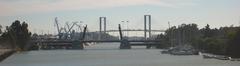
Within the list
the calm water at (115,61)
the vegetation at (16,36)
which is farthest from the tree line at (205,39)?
the vegetation at (16,36)

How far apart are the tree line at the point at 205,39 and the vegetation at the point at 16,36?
106 feet

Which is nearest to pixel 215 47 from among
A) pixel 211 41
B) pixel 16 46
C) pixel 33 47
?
pixel 211 41

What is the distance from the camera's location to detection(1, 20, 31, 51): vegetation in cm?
17850

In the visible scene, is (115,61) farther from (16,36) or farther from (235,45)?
(16,36)

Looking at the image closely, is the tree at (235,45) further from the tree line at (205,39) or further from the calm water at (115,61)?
the calm water at (115,61)

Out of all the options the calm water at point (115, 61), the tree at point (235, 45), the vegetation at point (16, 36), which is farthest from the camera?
the vegetation at point (16, 36)

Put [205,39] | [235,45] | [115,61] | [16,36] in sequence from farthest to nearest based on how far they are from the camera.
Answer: [16,36] → [205,39] → [235,45] → [115,61]

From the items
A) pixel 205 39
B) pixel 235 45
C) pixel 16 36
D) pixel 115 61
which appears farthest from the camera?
pixel 16 36

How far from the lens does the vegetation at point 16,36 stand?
178 meters

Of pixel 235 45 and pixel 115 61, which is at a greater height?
pixel 235 45

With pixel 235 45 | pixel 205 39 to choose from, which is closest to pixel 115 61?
pixel 235 45

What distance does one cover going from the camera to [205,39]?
15025 centimetres

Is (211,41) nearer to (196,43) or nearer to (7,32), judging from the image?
(196,43)

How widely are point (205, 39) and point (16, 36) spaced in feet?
167
